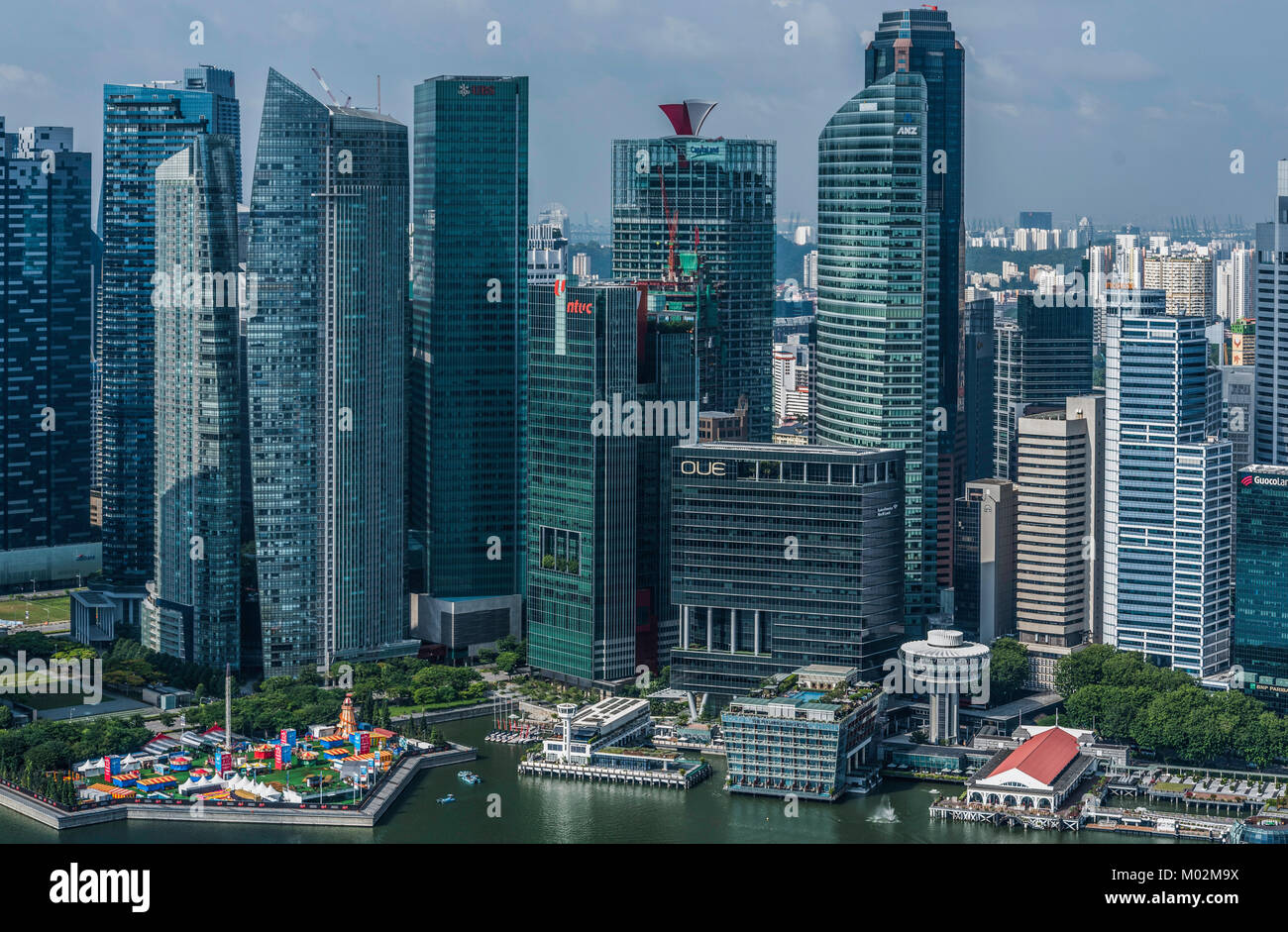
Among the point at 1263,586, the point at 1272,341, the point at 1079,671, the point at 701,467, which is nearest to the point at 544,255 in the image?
the point at 701,467

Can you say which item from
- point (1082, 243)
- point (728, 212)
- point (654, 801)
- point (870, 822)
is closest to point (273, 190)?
point (728, 212)

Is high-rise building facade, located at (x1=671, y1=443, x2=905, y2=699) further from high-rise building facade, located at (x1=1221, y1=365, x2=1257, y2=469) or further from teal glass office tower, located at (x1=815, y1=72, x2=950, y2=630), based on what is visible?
high-rise building facade, located at (x1=1221, y1=365, x2=1257, y2=469)

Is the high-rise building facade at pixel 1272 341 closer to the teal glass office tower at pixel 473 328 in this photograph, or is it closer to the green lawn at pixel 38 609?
the teal glass office tower at pixel 473 328

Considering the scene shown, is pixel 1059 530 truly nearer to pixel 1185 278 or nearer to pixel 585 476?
pixel 585 476

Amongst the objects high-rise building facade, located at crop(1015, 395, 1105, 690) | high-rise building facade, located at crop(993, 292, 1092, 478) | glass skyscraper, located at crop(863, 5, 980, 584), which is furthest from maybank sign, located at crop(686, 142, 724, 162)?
high-rise building facade, located at crop(993, 292, 1092, 478)

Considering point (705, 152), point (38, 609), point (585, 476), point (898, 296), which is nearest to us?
point (585, 476)

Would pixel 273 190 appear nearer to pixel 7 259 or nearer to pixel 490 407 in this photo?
pixel 490 407
